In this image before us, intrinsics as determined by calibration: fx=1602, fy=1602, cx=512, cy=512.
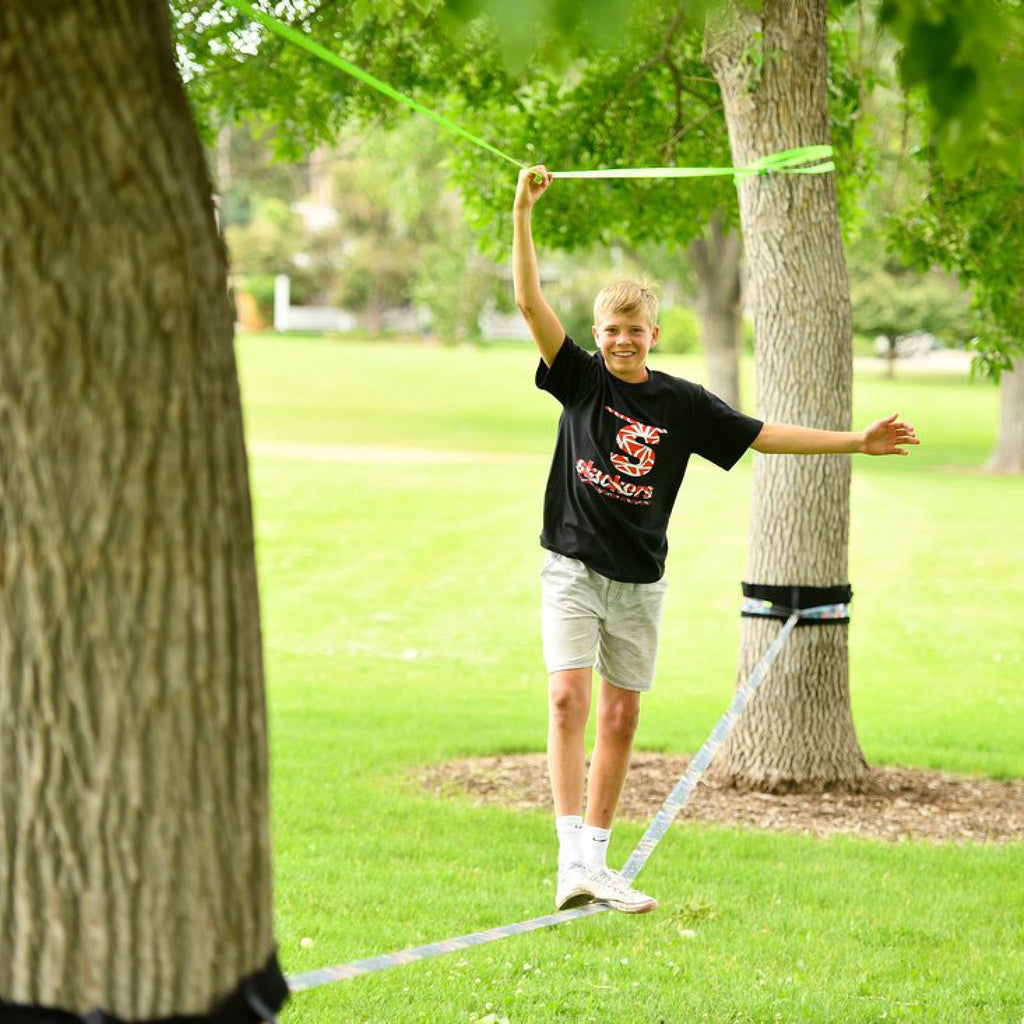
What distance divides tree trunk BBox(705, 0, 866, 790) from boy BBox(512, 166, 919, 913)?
6.50ft

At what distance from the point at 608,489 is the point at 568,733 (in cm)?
74

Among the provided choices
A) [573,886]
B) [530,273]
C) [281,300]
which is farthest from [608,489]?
[281,300]

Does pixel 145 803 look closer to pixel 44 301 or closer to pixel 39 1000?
pixel 39 1000

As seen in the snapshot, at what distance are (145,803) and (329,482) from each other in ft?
77.7

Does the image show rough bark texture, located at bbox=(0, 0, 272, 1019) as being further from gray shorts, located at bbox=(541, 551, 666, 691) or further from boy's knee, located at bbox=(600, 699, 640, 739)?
boy's knee, located at bbox=(600, 699, 640, 739)

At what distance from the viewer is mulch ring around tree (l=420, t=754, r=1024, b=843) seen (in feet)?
21.7

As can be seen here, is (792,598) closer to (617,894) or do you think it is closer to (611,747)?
(611,747)

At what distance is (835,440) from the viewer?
482cm

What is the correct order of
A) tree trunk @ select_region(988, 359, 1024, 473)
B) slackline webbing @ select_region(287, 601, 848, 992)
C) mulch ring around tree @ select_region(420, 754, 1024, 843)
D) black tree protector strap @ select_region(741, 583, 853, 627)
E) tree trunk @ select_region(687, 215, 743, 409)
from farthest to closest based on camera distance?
tree trunk @ select_region(687, 215, 743, 409) < tree trunk @ select_region(988, 359, 1024, 473) < black tree protector strap @ select_region(741, 583, 853, 627) < mulch ring around tree @ select_region(420, 754, 1024, 843) < slackline webbing @ select_region(287, 601, 848, 992)

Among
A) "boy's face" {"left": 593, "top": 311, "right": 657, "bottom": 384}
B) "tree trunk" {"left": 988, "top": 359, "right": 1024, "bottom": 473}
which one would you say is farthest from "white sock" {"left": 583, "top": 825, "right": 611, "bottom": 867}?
"tree trunk" {"left": 988, "top": 359, "right": 1024, "bottom": 473}

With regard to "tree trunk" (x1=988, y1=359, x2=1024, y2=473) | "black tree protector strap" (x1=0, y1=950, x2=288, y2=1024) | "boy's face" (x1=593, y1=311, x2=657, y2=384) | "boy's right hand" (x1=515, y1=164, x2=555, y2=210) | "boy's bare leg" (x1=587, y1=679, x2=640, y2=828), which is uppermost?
"boy's right hand" (x1=515, y1=164, x2=555, y2=210)

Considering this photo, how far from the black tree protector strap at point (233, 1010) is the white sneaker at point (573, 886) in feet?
6.80

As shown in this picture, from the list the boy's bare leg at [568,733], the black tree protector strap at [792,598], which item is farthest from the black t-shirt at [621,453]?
the black tree protector strap at [792,598]

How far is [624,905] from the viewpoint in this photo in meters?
4.62
